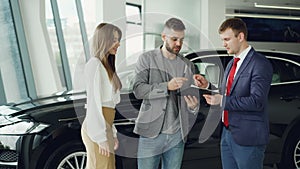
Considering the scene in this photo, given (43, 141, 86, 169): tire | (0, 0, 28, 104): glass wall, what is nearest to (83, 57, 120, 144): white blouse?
(43, 141, 86, 169): tire

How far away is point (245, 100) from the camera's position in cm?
187

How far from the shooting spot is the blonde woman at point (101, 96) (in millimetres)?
1905

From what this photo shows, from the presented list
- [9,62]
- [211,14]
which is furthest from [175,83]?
[211,14]

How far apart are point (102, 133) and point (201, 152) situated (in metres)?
1.28

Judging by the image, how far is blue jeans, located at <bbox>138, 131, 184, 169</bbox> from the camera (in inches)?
83.8

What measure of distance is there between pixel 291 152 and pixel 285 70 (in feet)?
2.26

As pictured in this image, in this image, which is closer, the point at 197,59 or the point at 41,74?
the point at 197,59

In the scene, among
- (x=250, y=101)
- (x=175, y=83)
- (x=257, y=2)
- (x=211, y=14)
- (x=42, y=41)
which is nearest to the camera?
(x=250, y=101)

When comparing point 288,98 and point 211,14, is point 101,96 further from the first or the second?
point 211,14

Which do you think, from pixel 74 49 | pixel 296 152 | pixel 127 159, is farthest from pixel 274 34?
pixel 127 159

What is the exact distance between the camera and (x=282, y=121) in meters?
3.26

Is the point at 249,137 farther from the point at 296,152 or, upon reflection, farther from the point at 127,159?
the point at 296,152

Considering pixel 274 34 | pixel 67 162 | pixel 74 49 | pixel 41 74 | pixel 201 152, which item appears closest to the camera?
pixel 67 162

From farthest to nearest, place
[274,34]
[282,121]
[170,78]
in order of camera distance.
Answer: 1. [274,34]
2. [282,121]
3. [170,78]
